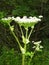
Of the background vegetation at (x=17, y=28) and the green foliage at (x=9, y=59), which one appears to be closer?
the green foliage at (x=9, y=59)

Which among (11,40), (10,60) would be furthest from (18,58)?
(11,40)

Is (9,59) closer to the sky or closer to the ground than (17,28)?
closer to the sky

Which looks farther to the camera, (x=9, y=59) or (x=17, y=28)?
(x=17, y=28)

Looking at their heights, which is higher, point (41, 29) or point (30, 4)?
point (30, 4)

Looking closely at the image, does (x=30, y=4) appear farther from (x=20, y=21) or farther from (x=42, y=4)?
(x=20, y=21)

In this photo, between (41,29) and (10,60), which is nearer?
(10,60)

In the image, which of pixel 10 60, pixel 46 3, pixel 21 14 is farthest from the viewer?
pixel 46 3

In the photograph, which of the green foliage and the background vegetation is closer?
the green foliage

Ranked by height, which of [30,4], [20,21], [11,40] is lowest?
[11,40]

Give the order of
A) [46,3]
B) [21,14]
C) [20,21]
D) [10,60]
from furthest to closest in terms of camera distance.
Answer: [46,3] < [21,14] < [10,60] < [20,21]

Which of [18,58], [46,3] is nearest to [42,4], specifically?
[46,3]
